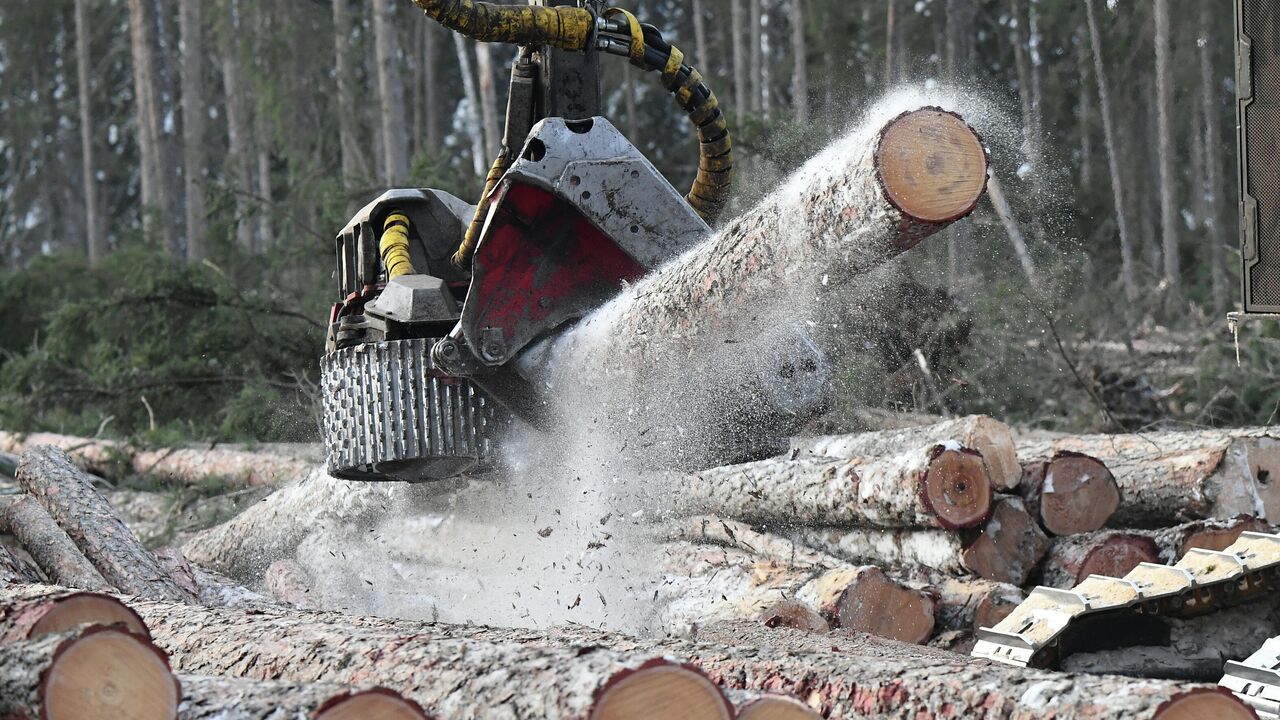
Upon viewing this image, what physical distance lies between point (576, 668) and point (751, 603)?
91.2 inches

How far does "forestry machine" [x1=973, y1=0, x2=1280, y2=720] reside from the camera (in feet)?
12.9

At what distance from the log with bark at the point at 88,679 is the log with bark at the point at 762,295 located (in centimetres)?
201

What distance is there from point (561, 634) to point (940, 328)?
4.58 metres

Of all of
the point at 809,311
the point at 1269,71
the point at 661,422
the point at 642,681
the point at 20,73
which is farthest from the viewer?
the point at 20,73

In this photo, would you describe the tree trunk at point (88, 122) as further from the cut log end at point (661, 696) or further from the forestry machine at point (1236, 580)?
the cut log end at point (661, 696)

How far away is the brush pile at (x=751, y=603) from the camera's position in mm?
2412

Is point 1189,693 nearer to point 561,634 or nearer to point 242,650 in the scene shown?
point 561,634

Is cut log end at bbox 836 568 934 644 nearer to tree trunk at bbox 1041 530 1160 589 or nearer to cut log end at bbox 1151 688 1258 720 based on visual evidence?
tree trunk at bbox 1041 530 1160 589

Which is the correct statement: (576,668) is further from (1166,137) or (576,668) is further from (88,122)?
(88,122)

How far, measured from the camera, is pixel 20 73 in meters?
36.2

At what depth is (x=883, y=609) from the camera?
175 inches

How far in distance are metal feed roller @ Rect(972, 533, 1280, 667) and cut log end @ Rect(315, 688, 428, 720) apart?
2.11 meters

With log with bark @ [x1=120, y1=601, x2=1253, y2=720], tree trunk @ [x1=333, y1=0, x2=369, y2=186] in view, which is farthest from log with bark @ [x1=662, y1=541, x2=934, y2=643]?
tree trunk @ [x1=333, y1=0, x2=369, y2=186]

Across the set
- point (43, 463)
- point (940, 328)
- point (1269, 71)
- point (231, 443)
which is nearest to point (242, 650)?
point (43, 463)
